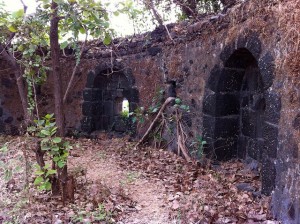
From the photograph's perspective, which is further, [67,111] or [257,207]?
[67,111]

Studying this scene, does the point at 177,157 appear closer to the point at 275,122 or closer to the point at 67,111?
the point at 275,122

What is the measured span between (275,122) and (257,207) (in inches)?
36.1

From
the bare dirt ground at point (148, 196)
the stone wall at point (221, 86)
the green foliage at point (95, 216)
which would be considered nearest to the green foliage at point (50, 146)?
the bare dirt ground at point (148, 196)

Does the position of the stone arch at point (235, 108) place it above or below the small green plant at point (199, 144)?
above

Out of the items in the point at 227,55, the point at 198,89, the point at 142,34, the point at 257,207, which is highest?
the point at 142,34

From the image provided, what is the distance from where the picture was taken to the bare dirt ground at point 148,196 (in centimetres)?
313

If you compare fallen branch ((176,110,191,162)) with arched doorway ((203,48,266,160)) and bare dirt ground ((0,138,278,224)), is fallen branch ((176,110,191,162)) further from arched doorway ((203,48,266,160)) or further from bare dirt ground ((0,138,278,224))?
arched doorway ((203,48,266,160))

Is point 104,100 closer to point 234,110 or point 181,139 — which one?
point 181,139

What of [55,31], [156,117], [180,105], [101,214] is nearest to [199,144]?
[180,105]

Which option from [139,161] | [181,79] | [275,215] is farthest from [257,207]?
[181,79]

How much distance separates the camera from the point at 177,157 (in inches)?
210

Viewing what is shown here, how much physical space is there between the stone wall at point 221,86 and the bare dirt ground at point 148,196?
304mm

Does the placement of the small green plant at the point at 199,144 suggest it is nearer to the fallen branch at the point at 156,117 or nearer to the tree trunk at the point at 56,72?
the fallen branch at the point at 156,117

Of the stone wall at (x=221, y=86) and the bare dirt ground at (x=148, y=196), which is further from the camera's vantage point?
the bare dirt ground at (x=148, y=196)
